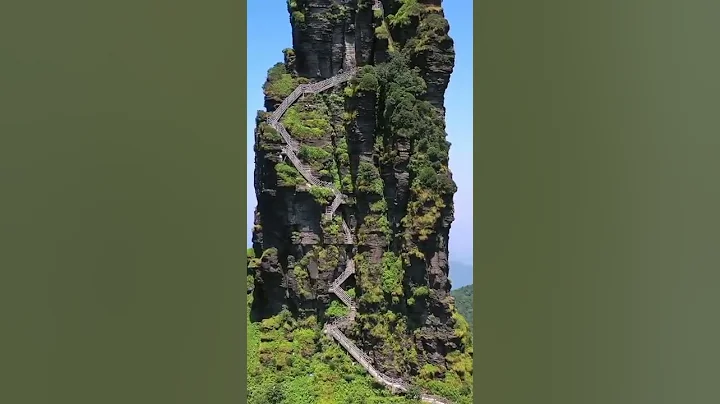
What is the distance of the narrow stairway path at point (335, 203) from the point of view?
7.30 m

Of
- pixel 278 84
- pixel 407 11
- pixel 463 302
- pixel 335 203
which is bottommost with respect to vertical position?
pixel 463 302

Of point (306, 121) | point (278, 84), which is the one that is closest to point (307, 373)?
point (306, 121)

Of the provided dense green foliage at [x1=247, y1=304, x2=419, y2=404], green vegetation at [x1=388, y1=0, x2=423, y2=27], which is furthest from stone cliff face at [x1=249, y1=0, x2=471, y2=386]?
dense green foliage at [x1=247, y1=304, x2=419, y2=404]

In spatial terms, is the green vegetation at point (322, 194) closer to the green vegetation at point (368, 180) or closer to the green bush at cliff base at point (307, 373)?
the green vegetation at point (368, 180)

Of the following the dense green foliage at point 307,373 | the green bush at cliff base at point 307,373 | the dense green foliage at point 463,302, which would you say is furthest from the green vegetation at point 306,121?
the dense green foliage at point 463,302

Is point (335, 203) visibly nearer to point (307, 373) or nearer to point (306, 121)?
point (306, 121)

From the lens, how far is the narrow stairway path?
7.30 meters

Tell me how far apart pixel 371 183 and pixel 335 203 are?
60 centimetres

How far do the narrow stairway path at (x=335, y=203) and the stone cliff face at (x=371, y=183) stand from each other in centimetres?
8

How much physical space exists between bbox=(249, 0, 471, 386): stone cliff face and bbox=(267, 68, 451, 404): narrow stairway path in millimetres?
81

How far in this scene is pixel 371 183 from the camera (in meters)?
7.43
